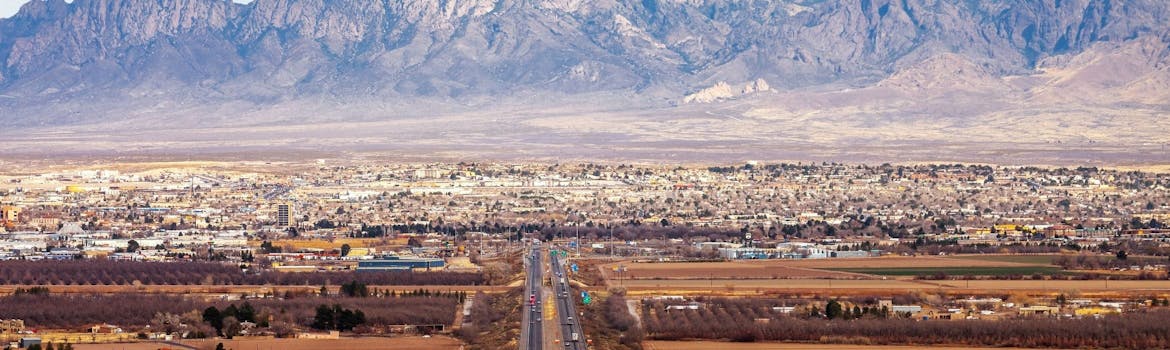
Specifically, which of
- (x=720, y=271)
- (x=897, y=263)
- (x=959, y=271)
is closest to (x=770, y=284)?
(x=720, y=271)

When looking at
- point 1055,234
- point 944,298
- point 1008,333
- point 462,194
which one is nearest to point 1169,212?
point 1055,234

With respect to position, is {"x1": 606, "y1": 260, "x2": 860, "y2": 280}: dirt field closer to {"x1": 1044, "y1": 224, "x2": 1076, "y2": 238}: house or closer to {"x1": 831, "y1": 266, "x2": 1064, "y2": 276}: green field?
{"x1": 831, "y1": 266, "x2": 1064, "y2": 276}: green field

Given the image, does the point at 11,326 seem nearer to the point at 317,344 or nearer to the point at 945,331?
the point at 317,344

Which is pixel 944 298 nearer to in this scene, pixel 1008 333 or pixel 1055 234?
pixel 1008 333

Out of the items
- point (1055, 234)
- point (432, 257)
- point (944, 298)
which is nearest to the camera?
point (944, 298)

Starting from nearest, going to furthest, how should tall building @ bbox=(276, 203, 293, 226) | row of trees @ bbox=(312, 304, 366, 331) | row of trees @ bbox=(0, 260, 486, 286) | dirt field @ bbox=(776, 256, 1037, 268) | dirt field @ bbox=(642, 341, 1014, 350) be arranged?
dirt field @ bbox=(642, 341, 1014, 350), row of trees @ bbox=(312, 304, 366, 331), row of trees @ bbox=(0, 260, 486, 286), dirt field @ bbox=(776, 256, 1037, 268), tall building @ bbox=(276, 203, 293, 226)

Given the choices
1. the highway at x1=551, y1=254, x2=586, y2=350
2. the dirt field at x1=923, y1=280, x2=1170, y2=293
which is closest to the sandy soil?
the highway at x1=551, y1=254, x2=586, y2=350
